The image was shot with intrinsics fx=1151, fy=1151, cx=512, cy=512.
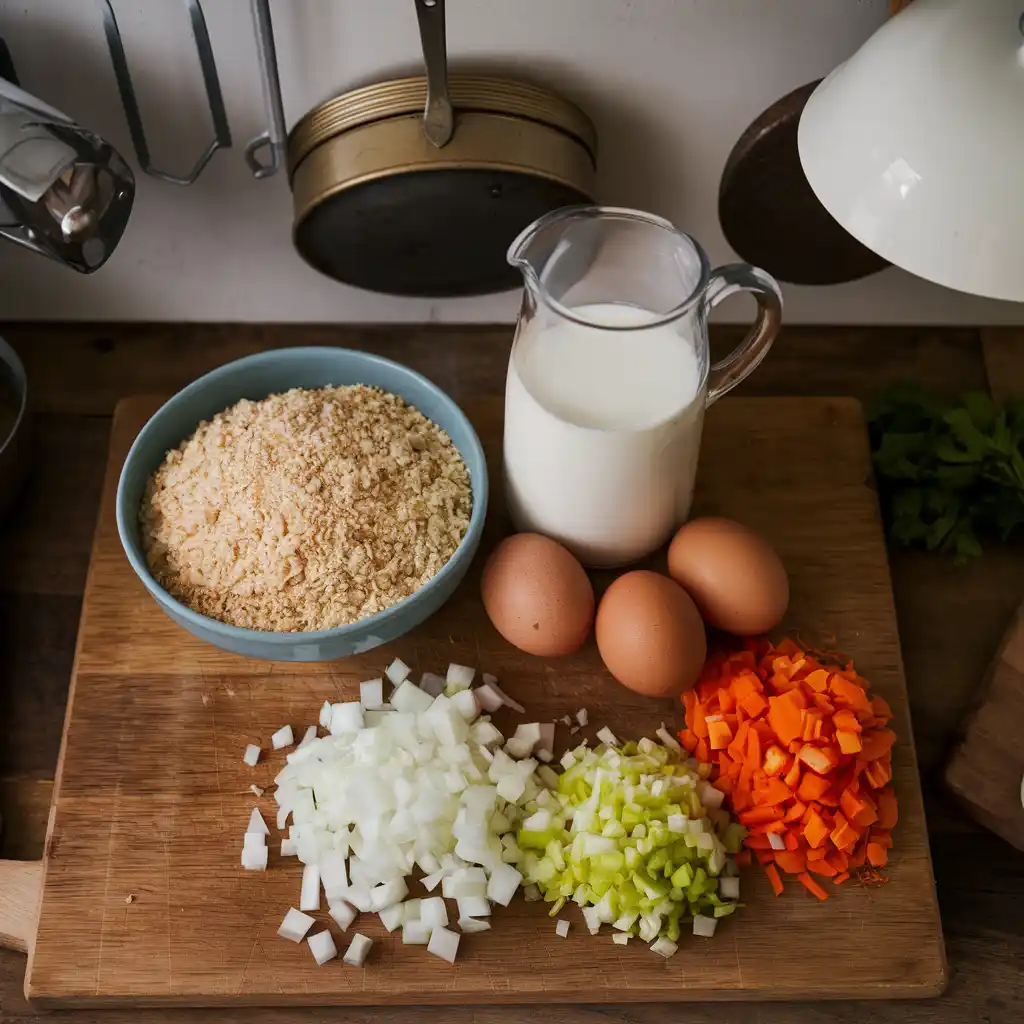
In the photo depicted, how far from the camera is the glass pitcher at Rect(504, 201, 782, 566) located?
102 centimetres

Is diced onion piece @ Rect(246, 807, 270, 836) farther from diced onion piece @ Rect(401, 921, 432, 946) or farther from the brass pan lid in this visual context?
the brass pan lid

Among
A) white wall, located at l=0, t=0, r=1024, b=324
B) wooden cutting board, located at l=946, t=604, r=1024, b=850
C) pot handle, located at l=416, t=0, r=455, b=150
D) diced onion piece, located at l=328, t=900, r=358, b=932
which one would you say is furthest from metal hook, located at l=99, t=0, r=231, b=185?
wooden cutting board, located at l=946, t=604, r=1024, b=850

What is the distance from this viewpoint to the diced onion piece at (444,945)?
3.30 ft

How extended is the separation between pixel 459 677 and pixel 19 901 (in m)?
0.45

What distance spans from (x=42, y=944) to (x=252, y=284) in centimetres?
77

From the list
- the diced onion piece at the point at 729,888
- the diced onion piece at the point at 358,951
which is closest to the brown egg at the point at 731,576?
the diced onion piece at the point at 729,888

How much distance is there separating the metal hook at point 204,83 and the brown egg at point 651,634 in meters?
0.61

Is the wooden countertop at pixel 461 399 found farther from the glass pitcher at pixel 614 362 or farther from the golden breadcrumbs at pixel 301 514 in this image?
the glass pitcher at pixel 614 362

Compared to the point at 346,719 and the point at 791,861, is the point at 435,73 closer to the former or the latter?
the point at 346,719

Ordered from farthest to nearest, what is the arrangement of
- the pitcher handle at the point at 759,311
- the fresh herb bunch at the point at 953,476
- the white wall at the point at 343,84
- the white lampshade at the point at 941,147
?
the fresh herb bunch at the point at 953,476
the white wall at the point at 343,84
the pitcher handle at the point at 759,311
the white lampshade at the point at 941,147

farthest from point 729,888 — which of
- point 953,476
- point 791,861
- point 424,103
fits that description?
point 424,103

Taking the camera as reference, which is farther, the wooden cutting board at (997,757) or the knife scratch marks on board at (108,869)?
the wooden cutting board at (997,757)

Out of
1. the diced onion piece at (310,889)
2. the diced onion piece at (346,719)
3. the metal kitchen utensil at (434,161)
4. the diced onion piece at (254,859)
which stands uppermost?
the metal kitchen utensil at (434,161)

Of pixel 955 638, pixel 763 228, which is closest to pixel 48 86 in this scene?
pixel 763 228
